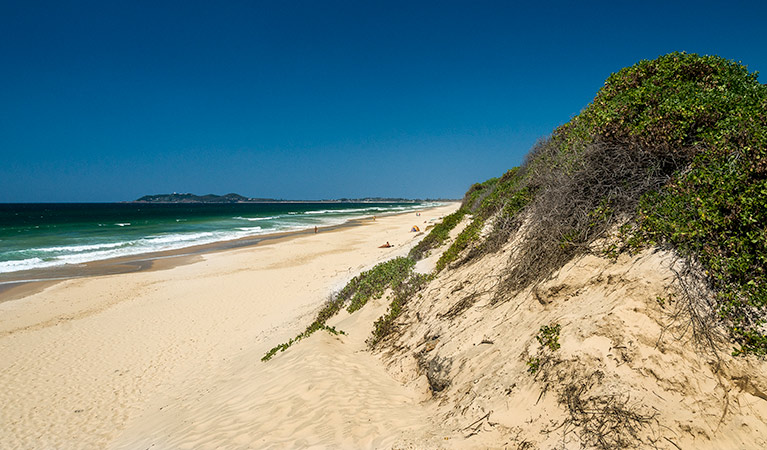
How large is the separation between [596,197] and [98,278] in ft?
70.0

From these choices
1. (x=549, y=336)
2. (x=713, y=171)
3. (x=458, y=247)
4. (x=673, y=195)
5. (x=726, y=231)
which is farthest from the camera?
(x=458, y=247)

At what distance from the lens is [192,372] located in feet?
26.8

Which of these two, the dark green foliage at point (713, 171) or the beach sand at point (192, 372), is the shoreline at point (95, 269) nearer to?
the beach sand at point (192, 372)

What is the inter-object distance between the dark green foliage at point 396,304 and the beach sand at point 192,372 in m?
0.38

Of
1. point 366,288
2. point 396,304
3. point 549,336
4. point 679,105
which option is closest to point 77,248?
point 366,288

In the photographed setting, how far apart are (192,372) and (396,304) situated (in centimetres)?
482

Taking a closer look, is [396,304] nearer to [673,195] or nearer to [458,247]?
[458,247]

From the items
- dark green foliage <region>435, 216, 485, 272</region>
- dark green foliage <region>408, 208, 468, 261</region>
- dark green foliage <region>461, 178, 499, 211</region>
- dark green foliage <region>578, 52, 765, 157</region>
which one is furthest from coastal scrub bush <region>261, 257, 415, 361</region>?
dark green foliage <region>578, 52, 765, 157</region>

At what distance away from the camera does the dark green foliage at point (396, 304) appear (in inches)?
279

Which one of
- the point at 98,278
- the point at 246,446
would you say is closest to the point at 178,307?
the point at 98,278

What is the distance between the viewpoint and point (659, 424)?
114 inches

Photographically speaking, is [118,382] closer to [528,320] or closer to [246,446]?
[246,446]

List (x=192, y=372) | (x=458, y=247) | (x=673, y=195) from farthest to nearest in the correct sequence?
(x=458, y=247)
(x=192, y=372)
(x=673, y=195)

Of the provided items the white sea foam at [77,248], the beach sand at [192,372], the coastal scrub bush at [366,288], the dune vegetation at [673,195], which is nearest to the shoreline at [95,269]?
the beach sand at [192,372]
